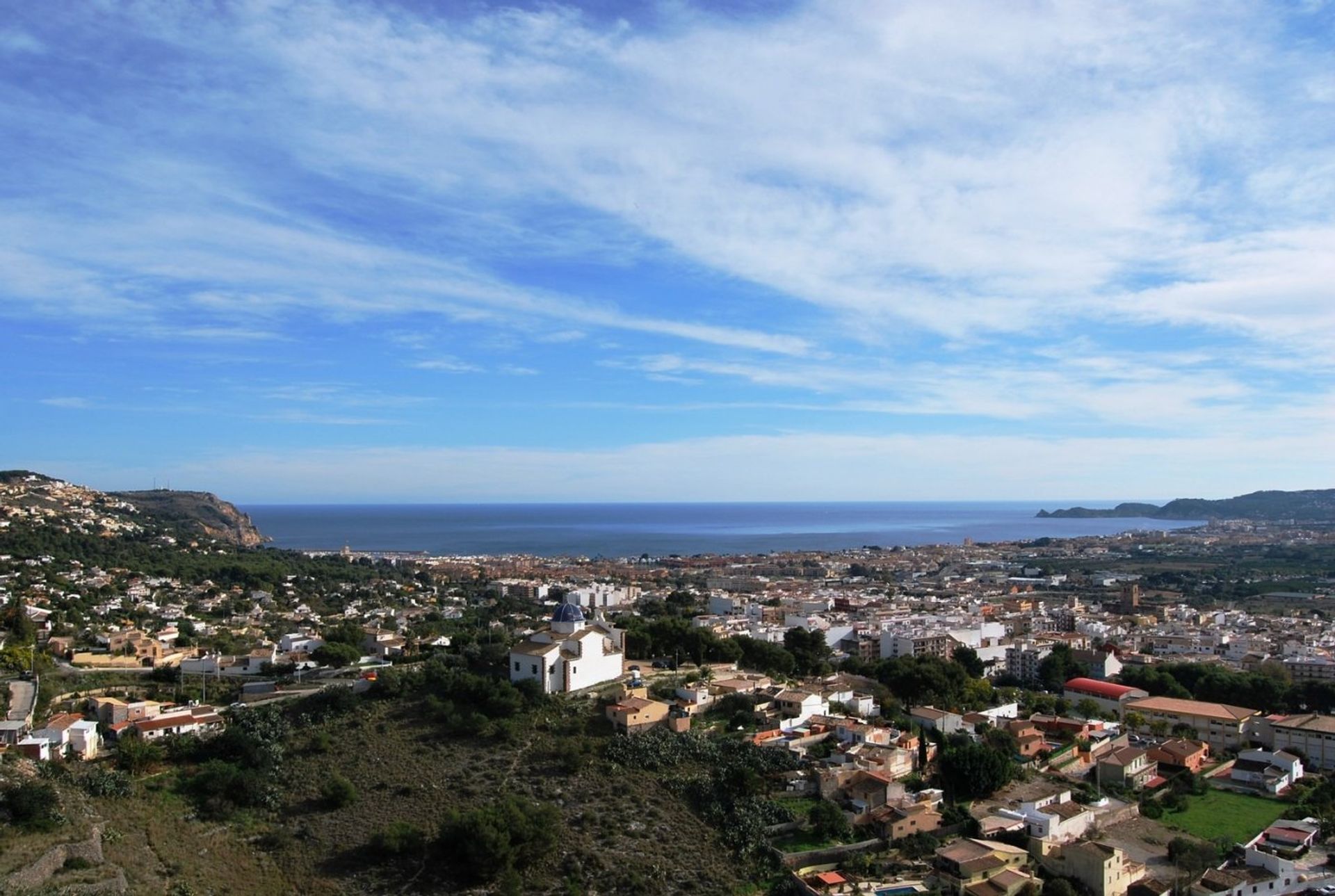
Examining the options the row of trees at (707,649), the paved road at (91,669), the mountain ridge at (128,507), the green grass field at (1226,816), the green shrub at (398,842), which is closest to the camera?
the green shrub at (398,842)

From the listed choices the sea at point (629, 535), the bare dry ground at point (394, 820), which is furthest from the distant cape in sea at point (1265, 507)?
the bare dry ground at point (394, 820)

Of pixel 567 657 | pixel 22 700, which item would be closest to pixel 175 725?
pixel 22 700

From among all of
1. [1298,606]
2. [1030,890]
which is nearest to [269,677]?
[1030,890]

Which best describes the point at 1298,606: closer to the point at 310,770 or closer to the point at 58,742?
the point at 310,770

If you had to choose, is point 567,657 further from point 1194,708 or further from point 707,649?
point 1194,708

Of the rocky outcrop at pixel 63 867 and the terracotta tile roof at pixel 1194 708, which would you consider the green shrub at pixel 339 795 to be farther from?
the terracotta tile roof at pixel 1194 708

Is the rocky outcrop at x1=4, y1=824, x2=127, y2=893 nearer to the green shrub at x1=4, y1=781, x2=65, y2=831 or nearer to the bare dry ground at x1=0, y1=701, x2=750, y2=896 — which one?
the bare dry ground at x1=0, y1=701, x2=750, y2=896
